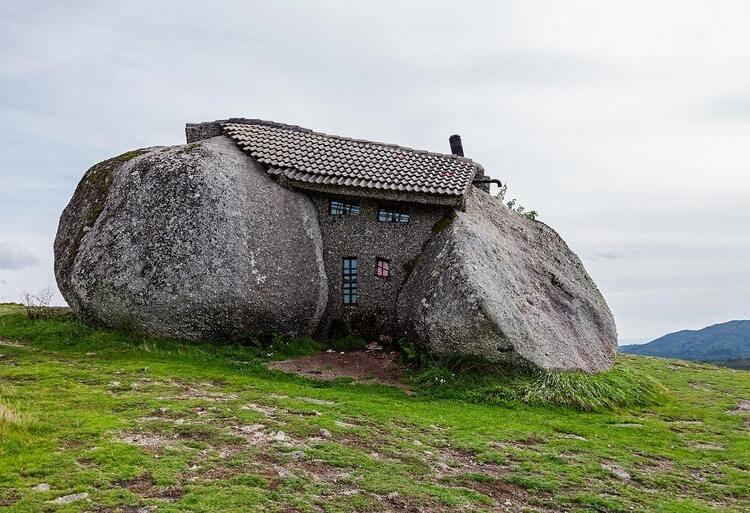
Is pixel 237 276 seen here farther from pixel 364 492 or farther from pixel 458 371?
pixel 364 492

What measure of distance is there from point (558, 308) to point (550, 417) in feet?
24.2

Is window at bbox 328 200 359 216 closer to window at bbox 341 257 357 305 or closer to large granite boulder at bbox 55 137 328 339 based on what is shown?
large granite boulder at bbox 55 137 328 339

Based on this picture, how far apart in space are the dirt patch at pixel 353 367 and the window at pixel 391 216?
4820 millimetres

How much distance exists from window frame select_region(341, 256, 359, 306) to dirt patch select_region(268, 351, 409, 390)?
7.30ft

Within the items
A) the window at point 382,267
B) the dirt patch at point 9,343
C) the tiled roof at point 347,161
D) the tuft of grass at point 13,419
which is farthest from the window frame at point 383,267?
the tuft of grass at point 13,419

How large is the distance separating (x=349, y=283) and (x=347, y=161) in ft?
15.1

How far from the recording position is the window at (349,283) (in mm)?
21609

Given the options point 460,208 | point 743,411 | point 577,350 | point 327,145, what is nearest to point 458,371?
point 577,350

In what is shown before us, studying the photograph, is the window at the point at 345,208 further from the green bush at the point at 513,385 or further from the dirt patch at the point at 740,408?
the dirt patch at the point at 740,408

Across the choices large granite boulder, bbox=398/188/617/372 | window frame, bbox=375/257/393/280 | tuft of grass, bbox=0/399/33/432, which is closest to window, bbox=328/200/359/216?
window frame, bbox=375/257/393/280

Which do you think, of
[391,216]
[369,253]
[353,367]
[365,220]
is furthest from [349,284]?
[353,367]

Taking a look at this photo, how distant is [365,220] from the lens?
21.8m

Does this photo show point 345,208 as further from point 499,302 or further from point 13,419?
point 13,419

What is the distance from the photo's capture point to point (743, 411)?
18172mm
